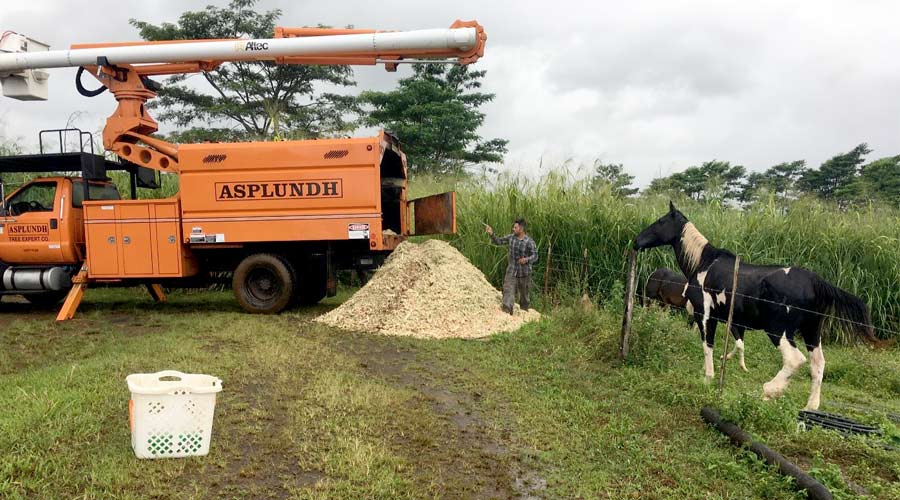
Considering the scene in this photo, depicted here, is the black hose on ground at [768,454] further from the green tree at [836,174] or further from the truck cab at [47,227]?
the green tree at [836,174]

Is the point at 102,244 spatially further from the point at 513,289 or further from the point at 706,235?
the point at 706,235

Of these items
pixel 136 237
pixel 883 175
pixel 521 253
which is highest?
pixel 883 175

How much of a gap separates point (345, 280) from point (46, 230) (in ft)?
17.9

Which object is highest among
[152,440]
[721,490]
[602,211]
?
[602,211]

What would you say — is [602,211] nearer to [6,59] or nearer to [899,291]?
[899,291]

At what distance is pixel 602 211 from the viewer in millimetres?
9828

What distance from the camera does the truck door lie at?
29.2 ft

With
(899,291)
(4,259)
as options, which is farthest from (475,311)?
(4,259)

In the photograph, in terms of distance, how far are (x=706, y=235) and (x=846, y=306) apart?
4.85m

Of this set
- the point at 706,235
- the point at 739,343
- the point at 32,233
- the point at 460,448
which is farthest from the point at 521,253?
the point at 32,233

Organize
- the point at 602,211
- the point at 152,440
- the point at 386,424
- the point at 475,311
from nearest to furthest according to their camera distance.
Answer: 1. the point at 152,440
2. the point at 386,424
3. the point at 475,311
4. the point at 602,211

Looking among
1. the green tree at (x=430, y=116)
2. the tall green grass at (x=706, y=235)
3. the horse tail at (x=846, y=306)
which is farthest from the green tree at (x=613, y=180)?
the green tree at (x=430, y=116)

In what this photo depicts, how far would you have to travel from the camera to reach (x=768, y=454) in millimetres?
3549

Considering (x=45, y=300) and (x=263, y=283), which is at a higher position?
(x=263, y=283)
